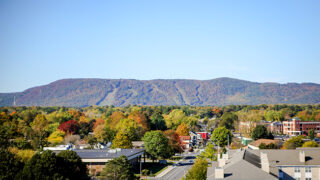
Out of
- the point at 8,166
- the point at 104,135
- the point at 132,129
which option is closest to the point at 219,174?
the point at 8,166

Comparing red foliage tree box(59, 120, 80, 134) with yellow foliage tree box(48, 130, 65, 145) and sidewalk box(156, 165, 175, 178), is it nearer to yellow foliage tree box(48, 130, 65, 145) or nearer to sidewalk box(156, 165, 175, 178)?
yellow foliage tree box(48, 130, 65, 145)

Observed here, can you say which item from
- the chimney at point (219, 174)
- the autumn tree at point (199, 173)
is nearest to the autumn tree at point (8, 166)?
the autumn tree at point (199, 173)

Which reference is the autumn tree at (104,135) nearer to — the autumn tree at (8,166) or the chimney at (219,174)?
the autumn tree at (8,166)

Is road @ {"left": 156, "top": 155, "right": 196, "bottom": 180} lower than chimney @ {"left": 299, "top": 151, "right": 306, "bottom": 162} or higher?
lower

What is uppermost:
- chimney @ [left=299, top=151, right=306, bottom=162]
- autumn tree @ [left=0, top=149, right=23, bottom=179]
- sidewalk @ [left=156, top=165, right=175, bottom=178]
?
chimney @ [left=299, top=151, right=306, bottom=162]

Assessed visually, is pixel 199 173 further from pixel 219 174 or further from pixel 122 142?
pixel 122 142

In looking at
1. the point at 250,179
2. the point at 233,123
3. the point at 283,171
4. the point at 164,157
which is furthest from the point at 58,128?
the point at 250,179

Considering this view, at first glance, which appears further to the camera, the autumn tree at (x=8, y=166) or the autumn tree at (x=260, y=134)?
the autumn tree at (x=260, y=134)

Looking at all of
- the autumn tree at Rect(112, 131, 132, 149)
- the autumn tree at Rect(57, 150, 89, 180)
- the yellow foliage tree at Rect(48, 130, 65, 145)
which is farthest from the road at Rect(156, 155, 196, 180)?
the yellow foliage tree at Rect(48, 130, 65, 145)

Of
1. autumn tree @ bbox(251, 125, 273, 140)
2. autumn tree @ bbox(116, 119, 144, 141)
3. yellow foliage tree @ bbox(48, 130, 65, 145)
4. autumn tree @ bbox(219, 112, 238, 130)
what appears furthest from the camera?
autumn tree @ bbox(219, 112, 238, 130)

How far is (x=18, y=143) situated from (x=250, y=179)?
200 ft

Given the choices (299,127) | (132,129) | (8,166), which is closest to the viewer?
(8,166)

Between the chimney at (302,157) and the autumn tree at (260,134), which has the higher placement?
the chimney at (302,157)

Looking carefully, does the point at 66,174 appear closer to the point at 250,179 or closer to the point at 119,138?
the point at 250,179
